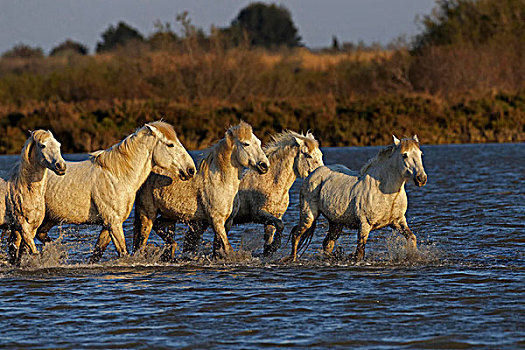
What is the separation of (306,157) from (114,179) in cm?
265

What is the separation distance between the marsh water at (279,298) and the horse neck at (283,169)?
958 millimetres

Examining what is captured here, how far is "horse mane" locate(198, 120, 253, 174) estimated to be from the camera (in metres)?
10.7

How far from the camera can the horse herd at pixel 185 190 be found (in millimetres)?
10133

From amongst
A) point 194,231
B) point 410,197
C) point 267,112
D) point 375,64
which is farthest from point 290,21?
point 194,231

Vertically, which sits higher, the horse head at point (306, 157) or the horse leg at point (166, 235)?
the horse head at point (306, 157)

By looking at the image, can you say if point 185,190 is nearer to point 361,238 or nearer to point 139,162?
point 139,162

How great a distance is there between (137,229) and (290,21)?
94446mm

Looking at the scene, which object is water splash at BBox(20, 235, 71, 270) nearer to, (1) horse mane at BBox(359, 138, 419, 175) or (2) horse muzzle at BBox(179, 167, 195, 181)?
(2) horse muzzle at BBox(179, 167, 195, 181)

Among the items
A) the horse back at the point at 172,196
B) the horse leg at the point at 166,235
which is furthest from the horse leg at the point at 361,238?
the horse leg at the point at 166,235

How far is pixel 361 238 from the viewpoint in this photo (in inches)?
408

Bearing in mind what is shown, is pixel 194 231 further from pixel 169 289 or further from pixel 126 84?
pixel 126 84

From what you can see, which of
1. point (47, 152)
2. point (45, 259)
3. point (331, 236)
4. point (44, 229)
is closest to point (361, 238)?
point (331, 236)

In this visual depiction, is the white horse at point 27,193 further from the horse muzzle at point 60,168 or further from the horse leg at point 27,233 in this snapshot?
the horse muzzle at point 60,168

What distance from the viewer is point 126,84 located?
46.8m
